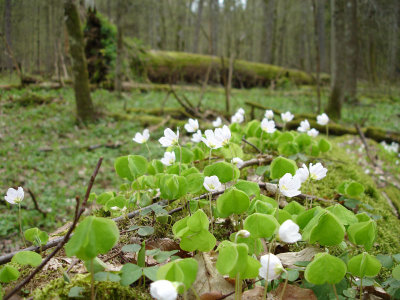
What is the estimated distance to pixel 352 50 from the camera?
34.6ft

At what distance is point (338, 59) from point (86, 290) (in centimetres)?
921

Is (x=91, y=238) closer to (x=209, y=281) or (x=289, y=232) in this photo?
(x=209, y=281)

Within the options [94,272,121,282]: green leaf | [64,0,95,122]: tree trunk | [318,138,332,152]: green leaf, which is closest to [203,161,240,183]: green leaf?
[94,272,121,282]: green leaf

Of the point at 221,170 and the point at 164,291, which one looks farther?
the point at 221,170

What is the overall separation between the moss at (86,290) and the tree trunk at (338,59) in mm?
8782

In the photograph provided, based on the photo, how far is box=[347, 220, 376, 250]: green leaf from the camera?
1.16 metres

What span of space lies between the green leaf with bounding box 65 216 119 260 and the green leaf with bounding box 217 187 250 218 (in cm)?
44

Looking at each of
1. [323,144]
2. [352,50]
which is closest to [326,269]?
[323,144]

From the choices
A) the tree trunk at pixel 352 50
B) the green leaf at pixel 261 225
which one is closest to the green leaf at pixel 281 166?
the green leaf at pixel 261 225

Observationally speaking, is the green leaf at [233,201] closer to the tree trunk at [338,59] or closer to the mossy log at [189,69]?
the tree trunk at [338,59]

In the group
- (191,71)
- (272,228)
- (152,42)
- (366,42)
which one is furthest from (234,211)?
(152,42)

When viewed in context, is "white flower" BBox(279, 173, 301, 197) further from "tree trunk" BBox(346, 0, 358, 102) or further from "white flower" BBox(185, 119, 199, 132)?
"tree trunk" BBox(346, 0, 358, 102)

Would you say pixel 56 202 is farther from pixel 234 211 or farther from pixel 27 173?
pixel 234 211

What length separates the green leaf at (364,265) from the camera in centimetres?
105
